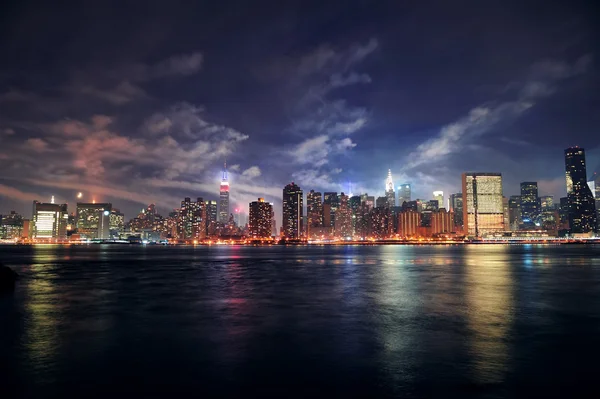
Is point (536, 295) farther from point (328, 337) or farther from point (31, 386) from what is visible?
point (31, 386)

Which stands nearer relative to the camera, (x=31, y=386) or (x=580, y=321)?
(x=31, y=386)

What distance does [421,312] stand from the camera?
1101 inches

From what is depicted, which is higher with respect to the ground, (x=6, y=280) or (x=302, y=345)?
(x=6, y=280)

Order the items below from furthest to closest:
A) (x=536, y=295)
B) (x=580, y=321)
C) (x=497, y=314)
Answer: (x=536, y=295), (x=497, y=314), (x=580, y=321)

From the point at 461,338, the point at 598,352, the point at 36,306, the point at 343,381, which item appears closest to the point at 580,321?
the point at 598,352

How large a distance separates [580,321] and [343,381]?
19.3 m

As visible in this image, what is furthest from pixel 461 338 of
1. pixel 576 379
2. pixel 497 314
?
pixel 497 314

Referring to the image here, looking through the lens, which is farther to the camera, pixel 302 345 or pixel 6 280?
pixel 6 280

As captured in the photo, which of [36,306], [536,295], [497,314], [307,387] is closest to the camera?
[307,387]

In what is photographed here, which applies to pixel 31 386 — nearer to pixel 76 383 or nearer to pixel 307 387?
pixel 76 383

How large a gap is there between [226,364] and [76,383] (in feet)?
17.3

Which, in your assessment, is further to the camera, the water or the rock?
the rock

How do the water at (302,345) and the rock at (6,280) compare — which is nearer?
the water at (302,345)

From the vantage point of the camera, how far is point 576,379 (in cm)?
1435
